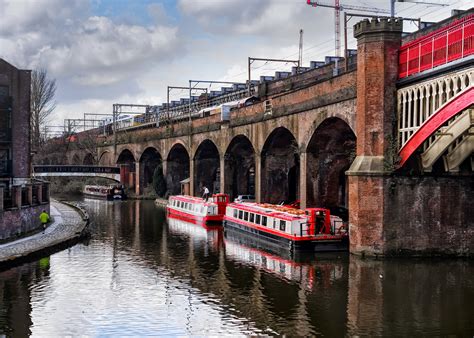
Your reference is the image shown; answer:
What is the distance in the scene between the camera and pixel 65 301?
54.3ft

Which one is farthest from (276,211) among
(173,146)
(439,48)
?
(173,146)

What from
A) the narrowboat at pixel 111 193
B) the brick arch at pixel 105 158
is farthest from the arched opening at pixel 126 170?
the narrowboat at pixel 111 193

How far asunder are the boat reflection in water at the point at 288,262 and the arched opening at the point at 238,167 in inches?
551

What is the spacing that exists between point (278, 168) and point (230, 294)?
1935 centimetres

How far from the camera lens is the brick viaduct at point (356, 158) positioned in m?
21.7

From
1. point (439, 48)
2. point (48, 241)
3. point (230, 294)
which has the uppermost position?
point (439, 48)

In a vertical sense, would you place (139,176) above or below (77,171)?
below

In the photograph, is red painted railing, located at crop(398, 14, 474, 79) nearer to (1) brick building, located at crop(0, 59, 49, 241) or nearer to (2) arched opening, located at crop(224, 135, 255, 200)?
(2) arched opening, located at crop(224, 135, 255, 200)

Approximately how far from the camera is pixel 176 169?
55.9 metres

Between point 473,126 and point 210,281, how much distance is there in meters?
9.62

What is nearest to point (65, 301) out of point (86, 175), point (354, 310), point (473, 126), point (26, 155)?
point (354, 310)

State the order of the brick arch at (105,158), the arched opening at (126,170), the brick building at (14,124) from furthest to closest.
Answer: the brick arch at (105,158) → the arched opening at (126,170) → the brick building at (14,124)

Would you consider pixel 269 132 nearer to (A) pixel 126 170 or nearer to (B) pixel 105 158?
(A) pixel 126 170

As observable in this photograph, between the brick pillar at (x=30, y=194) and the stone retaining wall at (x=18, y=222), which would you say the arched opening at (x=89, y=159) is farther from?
the brick pillar at (x=30, y=194)
